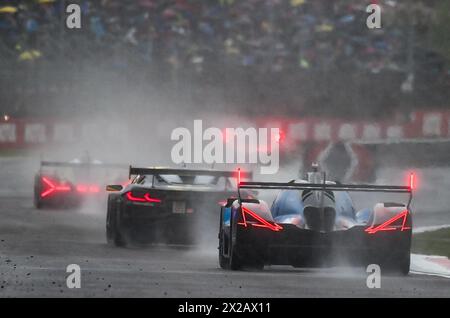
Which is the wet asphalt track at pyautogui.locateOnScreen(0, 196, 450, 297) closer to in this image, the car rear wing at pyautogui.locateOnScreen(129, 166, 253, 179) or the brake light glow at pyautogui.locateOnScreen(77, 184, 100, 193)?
the car rear wing at pyautogui.locateOnScreen(129, 166, 253, 179)

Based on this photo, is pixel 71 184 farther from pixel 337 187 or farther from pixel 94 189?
pixel 337 187

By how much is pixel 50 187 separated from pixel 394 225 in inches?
496

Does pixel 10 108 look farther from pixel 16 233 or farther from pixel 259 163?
pixel 16 233

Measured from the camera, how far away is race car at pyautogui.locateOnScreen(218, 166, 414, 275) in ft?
45.5

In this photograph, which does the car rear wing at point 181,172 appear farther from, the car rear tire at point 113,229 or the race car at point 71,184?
the race car at point 71,184

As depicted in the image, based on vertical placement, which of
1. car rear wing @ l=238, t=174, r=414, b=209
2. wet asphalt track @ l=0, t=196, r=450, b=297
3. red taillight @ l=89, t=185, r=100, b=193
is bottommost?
wet asphalt track @ l=0, t=196, r=450, b=297

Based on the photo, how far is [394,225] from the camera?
555 inches

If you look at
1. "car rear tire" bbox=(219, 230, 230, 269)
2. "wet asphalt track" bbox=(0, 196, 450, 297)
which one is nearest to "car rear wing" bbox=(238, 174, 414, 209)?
"wet asphalt track" bbox=(0, 196, 450, 297)

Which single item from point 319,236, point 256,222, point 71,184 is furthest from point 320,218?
point 71,184

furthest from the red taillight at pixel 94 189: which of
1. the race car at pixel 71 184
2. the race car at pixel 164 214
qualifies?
the race car at pixel 164 214

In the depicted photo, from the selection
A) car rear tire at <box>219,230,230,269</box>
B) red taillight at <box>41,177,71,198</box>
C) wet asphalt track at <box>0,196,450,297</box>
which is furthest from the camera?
red taillight at <box>41,177,71,198</box>

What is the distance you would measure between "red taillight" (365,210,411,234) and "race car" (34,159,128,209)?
39.7ft

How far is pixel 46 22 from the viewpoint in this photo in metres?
44.6
